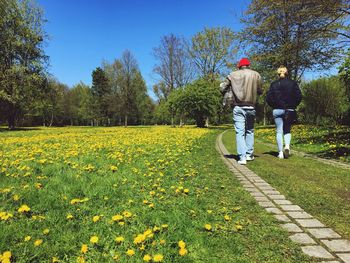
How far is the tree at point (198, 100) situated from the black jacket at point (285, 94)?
25.3 m

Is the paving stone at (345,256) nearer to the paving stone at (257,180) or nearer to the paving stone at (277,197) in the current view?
the paving stone at (277,197)

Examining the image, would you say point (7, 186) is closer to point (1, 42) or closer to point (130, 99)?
point (1, 42)

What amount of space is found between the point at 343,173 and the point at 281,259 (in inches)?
166

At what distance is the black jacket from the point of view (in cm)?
762

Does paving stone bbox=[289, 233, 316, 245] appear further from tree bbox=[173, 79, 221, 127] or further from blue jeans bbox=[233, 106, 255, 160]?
tree bbox=[173, 79, 221, 127]

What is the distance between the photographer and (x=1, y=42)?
2992cm

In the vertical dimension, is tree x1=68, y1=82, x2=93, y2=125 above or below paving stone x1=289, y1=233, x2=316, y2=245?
above

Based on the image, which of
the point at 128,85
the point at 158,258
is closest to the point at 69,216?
Result: the point at 158,258

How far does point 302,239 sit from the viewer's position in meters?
2.77

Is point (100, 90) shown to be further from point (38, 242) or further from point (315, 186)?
point (38, 242)

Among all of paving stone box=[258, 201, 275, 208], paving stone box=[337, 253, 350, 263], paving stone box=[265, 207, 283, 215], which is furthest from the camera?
paving stone box=[258, 201, 275, 208]

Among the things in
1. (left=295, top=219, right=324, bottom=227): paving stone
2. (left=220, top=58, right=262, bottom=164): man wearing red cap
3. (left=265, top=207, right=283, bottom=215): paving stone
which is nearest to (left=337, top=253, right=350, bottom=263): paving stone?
(left=295, top=219, right=324, bottom=227): paving stone

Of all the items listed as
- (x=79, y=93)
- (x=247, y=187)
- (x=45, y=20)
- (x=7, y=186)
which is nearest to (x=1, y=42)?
(x=45, y=20)

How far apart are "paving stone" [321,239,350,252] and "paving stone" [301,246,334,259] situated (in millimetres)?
100
